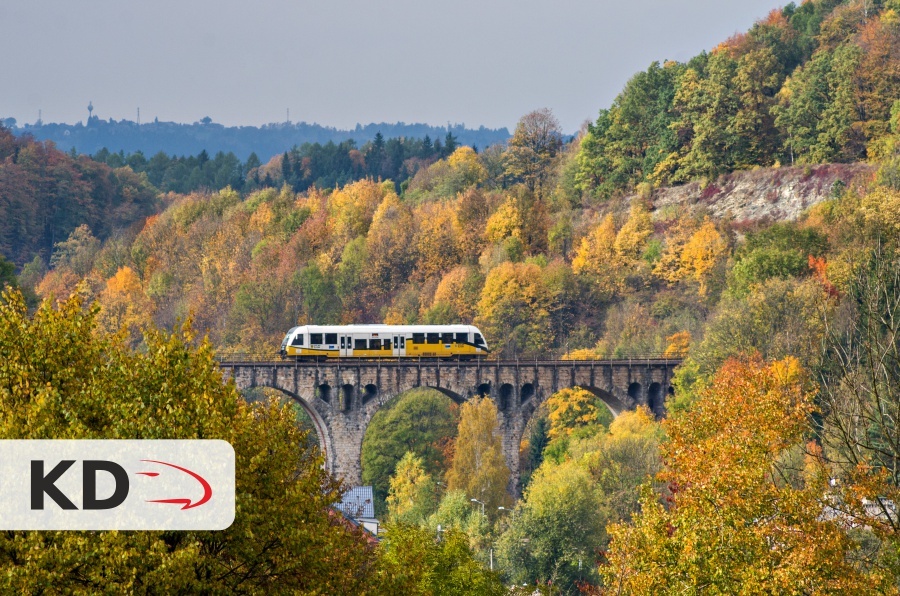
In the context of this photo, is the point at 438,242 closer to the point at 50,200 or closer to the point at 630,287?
the point at 630,287

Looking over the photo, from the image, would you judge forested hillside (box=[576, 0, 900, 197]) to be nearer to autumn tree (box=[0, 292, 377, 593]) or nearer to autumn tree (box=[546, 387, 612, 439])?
autumn tree (box=[546, 387, 612, 439])

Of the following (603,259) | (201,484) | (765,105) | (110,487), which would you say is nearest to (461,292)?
(603,259)

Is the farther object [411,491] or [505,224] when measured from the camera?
[505,224]

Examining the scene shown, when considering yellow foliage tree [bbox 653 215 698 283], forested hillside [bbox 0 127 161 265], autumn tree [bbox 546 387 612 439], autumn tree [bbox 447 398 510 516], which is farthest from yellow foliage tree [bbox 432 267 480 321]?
forested hillside [bbox 0 127 161 265]

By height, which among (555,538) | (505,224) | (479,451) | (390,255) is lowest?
(555,538)

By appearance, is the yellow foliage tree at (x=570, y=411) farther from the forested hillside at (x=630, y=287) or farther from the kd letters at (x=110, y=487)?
the kd letters at (x=110, y=487)

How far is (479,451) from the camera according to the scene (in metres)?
90.3

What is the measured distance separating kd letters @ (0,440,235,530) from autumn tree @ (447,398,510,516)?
63836 mm

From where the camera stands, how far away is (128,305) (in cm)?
14138

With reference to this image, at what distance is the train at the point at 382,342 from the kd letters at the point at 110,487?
6635cm

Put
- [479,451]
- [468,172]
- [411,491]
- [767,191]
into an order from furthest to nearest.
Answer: [468,172], [767,191], [411,491], [479,451]

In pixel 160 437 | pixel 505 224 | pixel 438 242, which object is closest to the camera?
pixel 160 437

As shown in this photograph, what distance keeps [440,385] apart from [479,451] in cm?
469

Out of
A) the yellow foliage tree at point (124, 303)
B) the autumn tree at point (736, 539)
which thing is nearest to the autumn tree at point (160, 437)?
the autumn tree at point (736, 539)
